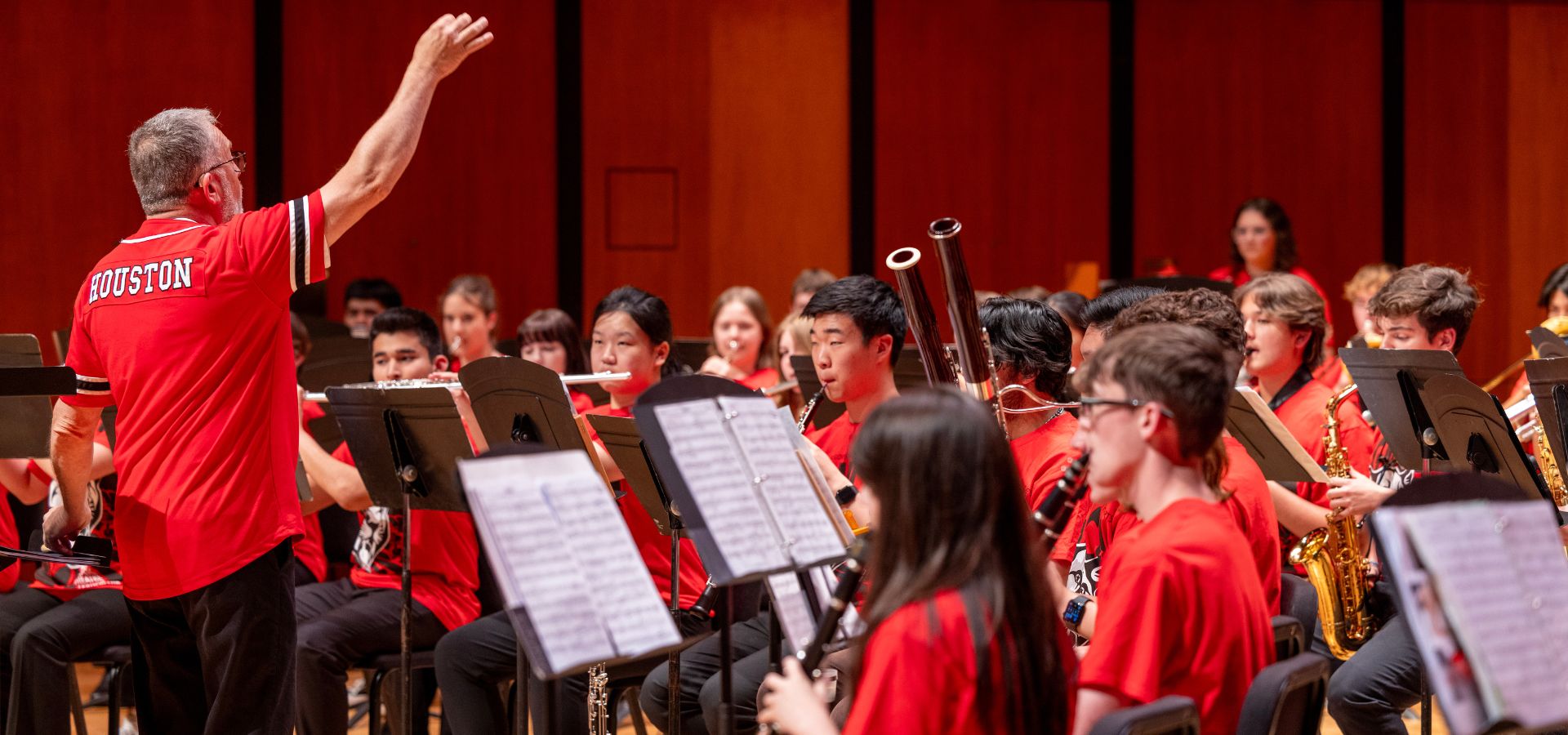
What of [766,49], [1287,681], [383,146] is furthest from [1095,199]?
[1287,681]

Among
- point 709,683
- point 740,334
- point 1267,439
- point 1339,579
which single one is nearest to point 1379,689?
point 1339,579

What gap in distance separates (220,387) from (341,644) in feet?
3.96

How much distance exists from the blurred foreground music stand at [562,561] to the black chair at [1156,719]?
0.53 m

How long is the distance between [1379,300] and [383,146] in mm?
2455

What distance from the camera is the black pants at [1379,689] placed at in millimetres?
3193

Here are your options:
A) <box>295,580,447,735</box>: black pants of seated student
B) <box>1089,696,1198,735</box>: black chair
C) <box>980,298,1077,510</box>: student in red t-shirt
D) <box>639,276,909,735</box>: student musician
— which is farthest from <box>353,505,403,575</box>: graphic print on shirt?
<box>1089,696,1198,735</box>: black chair

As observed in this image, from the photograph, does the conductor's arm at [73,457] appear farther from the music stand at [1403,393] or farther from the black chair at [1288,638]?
the music stand at [1403,393]

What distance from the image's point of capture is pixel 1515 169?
27.8 ft

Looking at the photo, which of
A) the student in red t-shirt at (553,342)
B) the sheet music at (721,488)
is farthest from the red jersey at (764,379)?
the sheet music at (721,488)

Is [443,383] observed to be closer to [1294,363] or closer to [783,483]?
[783,483]

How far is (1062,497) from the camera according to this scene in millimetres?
1972

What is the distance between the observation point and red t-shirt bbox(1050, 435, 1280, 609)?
2.41m

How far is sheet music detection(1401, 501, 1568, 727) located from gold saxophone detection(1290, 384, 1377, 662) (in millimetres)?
2176

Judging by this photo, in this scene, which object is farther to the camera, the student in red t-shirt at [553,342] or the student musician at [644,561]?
the student in red t-shirt at [553,342]
